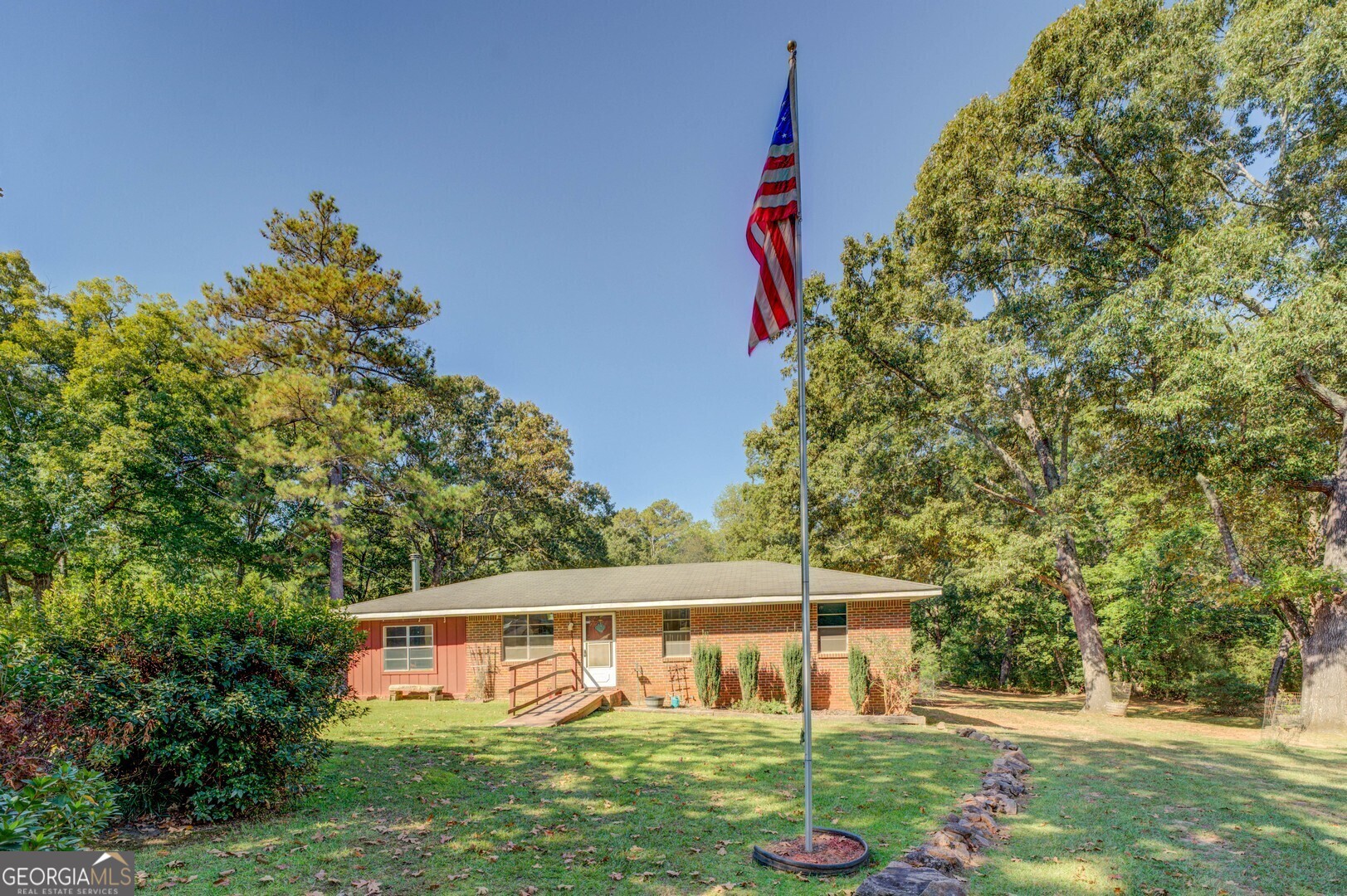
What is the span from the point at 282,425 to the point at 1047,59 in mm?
23762

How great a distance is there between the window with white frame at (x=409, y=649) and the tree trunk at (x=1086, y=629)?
56.2ft

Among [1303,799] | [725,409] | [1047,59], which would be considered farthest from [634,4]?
[725,409]

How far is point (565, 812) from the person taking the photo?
6043mm

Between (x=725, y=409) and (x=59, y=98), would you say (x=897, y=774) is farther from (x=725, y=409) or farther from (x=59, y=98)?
(x=725, y=409)

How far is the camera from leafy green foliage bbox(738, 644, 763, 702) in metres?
13.7

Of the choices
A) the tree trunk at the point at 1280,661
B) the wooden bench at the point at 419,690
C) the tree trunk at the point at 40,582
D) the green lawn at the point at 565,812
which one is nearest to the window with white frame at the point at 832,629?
the green lawn at the point at 565,812

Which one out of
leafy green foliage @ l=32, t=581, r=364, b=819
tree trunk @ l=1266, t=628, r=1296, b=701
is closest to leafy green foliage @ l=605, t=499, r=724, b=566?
tree trunk @ l=1266, t=628, r=1296, b=701

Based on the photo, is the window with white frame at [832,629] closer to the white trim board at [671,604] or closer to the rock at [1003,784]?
the white trim board at [671,604]

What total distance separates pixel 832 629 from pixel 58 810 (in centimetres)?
1342

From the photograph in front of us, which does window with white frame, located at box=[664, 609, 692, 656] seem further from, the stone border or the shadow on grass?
the stone border

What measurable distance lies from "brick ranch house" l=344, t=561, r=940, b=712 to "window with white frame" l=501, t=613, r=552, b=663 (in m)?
0.02

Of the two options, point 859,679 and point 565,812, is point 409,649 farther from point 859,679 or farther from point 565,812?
point 565,812

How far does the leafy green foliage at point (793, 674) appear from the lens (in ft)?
43.1

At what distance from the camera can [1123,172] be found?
13.8 m
